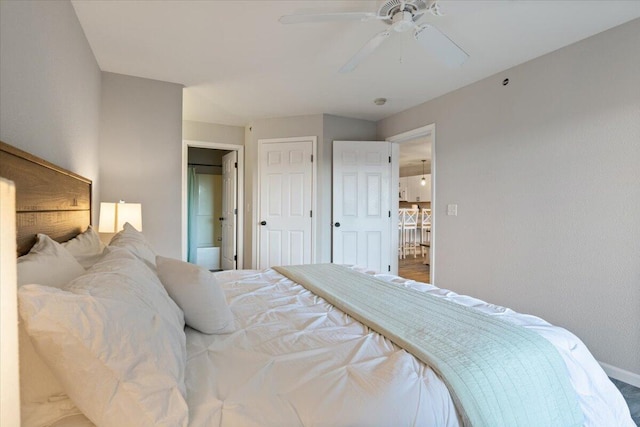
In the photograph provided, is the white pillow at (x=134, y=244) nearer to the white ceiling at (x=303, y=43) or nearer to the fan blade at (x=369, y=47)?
the white ceiling at (x=303, y=43)

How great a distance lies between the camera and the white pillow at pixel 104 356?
653 mm

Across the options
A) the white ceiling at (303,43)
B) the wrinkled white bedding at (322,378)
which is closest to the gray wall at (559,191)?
the white ceiling at (303,43)

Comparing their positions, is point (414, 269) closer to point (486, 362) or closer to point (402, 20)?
point (402, 20)

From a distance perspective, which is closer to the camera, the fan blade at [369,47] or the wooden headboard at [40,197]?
the wooden headboard at [40,197]

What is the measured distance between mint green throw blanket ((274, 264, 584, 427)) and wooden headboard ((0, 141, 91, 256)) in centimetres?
130

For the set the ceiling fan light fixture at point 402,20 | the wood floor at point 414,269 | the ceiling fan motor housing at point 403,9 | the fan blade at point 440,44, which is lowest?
the wood floor at point 414,269

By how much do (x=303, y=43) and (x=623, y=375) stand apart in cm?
326

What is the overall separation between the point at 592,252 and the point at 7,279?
3.02 metres

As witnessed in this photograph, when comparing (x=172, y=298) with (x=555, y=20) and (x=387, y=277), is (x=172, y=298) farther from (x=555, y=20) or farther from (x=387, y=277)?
(x=555, y=20)

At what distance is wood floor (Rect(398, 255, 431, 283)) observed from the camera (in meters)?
5.01

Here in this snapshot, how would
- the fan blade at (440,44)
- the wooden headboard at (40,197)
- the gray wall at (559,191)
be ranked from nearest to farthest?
the wooden headboard at (40,197)
the fan blade at (440,44)
the gray wall at (559,191)

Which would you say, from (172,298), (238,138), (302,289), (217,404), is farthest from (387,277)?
(238,138)

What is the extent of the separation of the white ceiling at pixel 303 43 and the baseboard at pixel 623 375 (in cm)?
235

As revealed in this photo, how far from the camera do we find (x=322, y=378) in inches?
36.0
